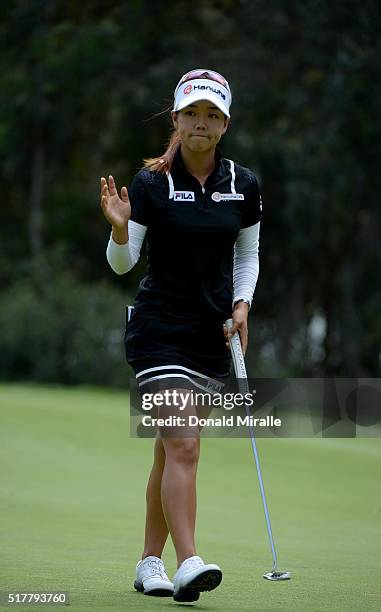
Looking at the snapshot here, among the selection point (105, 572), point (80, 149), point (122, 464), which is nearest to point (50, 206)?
point (80, 149)

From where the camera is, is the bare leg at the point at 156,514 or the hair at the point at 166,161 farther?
the bare leg at the point at 156,514

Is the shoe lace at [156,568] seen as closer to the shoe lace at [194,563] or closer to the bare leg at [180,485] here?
the bare leg at [180,485]

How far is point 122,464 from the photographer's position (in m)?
10.8

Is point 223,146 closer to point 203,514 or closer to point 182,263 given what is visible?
point 203,514

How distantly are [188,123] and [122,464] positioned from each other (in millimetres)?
5990

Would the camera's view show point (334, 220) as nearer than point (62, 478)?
No

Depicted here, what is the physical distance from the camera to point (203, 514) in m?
8.40

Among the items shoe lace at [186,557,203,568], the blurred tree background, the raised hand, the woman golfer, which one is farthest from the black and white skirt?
the blurred tree background

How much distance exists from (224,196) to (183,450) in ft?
3.36

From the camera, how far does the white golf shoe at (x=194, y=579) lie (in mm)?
4676

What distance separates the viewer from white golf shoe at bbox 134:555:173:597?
5156mm

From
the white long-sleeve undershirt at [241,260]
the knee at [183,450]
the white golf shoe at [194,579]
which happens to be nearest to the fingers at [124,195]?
the white long-sleeve undershirt at [241,260]

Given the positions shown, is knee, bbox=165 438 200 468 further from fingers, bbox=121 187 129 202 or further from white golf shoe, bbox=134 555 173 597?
fingers, bbox=121 187 129 202

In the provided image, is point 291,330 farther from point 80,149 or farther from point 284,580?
point 284,580
